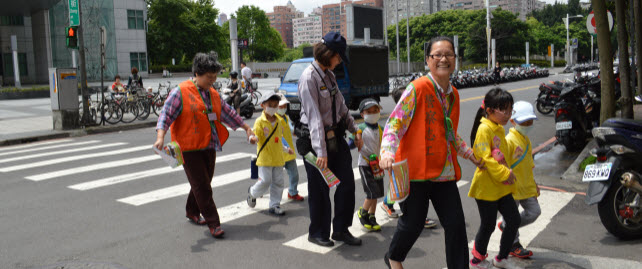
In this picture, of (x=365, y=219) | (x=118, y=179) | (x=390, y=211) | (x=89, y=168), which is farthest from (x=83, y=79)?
(x=365, y=219)

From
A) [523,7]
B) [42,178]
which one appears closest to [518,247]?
[42,178]

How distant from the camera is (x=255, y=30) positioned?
98.6m

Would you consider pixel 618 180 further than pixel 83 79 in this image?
No

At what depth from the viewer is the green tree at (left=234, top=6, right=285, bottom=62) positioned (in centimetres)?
9706

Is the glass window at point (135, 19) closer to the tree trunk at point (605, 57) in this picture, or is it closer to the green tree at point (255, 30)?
the green tree at point (255, 30)

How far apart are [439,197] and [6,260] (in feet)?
12.5

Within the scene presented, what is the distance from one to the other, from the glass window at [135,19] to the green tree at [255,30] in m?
42.2

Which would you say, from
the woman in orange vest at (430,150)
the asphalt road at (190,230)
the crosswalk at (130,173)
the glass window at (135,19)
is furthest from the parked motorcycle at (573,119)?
the glass window at (135,19)

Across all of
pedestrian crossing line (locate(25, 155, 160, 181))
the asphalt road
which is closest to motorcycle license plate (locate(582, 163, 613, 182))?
the asphalt road

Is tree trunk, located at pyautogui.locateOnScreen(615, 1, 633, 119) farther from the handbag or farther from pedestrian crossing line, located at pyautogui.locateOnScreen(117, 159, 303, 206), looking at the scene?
pedestrian crossing line, located at pyautogui.locateOnScreen(117, 159, 303, 206)

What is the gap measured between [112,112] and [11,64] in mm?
40176

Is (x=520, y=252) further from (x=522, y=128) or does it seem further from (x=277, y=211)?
(x=277, y=211)

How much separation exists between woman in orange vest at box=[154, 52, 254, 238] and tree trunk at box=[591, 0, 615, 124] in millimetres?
5923

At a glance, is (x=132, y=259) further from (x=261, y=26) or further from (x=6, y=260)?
(x=261, y=26)
